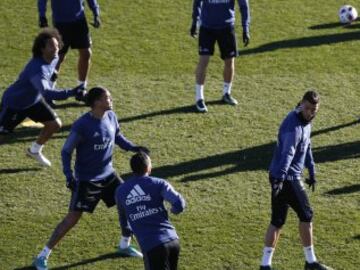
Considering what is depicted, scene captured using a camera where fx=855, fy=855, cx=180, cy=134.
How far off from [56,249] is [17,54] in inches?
269

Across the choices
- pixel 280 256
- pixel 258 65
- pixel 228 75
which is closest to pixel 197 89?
pixel 228 75

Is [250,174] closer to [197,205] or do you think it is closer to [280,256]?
[197,205]

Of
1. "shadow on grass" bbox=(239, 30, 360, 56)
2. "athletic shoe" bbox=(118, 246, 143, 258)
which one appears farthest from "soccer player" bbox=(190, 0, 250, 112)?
"athletic shoe" bbox=(118, 246, 143, 258)

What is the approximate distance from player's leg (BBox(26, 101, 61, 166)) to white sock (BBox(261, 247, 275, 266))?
12.7ft

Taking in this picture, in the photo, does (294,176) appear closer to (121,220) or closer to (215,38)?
(121,220)

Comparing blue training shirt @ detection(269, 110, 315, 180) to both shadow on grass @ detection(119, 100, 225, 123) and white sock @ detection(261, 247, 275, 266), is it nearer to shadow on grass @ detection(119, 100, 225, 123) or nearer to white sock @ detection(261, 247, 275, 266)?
white sock @ detection(261, 247, 275, 266)

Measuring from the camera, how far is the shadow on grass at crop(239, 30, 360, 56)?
16.6 m

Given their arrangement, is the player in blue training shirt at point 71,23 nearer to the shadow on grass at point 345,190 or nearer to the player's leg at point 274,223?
the shadow on grass at point 345,190

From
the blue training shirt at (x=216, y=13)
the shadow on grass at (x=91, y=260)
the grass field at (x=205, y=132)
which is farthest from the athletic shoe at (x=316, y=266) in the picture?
the blue training shirt at (x=216, y=13)

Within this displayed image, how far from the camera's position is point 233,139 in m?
13.1

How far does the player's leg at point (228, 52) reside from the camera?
13.9 meters

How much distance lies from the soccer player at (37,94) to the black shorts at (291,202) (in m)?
2.88

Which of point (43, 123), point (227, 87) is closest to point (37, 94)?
point (43, 123)

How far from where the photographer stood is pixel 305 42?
55.6 ft
